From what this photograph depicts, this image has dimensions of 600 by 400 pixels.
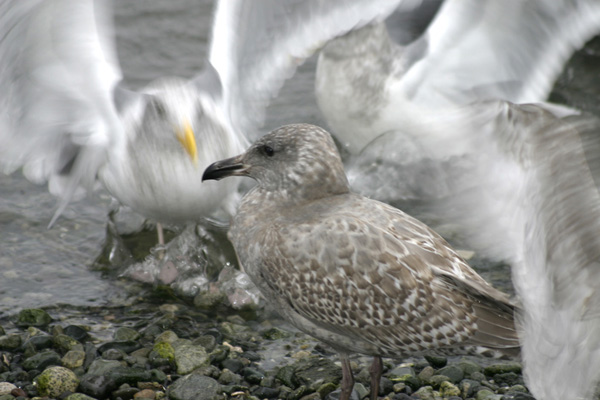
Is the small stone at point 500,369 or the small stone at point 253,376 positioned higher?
the small stone at point 253,376

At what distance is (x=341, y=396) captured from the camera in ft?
13.6

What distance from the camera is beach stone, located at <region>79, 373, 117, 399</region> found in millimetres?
4102

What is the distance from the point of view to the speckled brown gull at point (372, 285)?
12.5ft

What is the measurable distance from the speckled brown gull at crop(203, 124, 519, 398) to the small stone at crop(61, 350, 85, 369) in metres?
1.00

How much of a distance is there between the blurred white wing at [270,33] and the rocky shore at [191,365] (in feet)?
4.98

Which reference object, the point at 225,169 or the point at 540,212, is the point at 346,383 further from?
the point at 540,212

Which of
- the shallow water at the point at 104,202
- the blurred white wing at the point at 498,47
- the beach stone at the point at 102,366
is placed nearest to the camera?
the beach stone at the point at 102,366

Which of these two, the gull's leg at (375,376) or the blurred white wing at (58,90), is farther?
the blurred white wing at (58,90)

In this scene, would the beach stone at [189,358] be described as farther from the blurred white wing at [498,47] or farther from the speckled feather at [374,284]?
the blurred white wing at [498,47]

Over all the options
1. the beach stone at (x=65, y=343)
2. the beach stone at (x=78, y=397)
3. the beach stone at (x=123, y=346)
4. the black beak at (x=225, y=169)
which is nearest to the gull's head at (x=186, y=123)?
the black beak at (x=225, y=169)

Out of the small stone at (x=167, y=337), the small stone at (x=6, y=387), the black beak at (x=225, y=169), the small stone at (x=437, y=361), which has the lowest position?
the small stone at (x=437, y=361)

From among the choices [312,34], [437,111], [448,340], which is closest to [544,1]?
[437,111]

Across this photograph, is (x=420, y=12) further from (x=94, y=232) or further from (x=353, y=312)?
(x=353, y=312)

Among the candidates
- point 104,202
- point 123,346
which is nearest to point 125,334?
point 123,346
